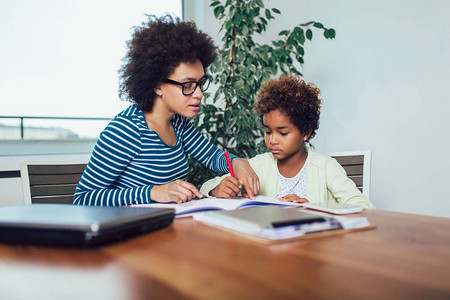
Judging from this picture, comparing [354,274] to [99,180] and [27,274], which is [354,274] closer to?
[27,274]

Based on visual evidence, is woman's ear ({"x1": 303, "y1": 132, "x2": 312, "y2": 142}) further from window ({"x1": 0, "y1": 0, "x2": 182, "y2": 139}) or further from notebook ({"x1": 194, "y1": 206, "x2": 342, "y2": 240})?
window ({"x1": 0, "y1": 0, "x2": 182, "y2": 139})

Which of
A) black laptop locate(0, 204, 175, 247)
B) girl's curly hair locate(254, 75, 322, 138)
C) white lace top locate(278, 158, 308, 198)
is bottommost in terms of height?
white lace top locate(278, 158, 308, 198)

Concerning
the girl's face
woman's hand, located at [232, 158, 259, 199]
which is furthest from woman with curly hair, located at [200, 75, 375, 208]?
woman's hand, located at [232, 158, 259, 199]

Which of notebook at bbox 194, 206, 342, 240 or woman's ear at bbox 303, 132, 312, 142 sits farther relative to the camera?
woman's ear at bbox 303, 132, 312, 142

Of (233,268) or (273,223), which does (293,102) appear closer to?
(273,223)

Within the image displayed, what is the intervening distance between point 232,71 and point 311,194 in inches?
39.8

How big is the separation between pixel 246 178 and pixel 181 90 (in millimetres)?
407

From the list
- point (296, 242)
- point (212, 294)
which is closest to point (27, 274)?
point (212, 294)

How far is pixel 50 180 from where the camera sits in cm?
140

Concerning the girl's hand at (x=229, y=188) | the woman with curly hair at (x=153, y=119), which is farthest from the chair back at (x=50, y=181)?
the girl's hand at (x=229, y=188)

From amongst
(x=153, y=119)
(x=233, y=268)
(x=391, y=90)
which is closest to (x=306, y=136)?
(x=153, y=119)

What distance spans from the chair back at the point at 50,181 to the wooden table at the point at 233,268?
35.1 inches

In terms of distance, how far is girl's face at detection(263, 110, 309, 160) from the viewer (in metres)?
1.49

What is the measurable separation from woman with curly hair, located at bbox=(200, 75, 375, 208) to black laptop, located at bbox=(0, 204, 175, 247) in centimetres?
75
